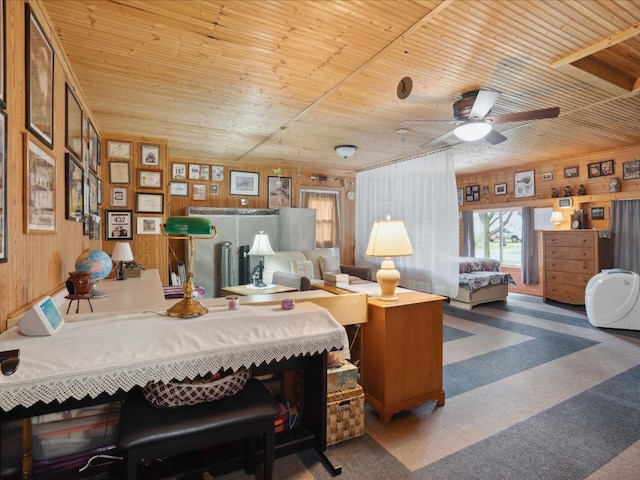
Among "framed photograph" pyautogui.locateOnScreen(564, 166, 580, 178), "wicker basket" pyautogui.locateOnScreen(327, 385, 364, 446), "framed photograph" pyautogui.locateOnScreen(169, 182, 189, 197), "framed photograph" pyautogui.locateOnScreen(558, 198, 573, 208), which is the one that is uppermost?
"framed photograph" pyautogui.locateOnScreen(564, 166, 580, 178)

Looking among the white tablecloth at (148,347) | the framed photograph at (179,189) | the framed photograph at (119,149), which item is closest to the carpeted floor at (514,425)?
the white tablecloth at (148,347)

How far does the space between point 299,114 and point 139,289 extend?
7.99ft

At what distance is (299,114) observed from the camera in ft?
12.6

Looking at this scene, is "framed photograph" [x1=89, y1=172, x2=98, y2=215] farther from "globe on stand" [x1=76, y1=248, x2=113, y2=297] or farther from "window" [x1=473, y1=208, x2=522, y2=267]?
"window" [x1=473, y1=208, x2=522, y2=267]

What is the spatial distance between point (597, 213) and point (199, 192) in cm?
699

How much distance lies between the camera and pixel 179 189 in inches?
243

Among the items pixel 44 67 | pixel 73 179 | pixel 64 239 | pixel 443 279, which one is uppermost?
pixel 44 67

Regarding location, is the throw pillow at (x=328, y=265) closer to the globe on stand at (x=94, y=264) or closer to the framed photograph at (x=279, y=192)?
the framed photograph at (x=279, y=192)

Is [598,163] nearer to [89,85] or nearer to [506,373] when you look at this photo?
[506,373]

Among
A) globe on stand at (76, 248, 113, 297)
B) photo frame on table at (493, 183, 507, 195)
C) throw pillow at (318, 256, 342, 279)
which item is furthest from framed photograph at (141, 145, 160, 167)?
photo frame on table at (493, 183, 507, 195)

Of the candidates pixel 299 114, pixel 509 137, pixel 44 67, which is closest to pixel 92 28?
pixel 44 67

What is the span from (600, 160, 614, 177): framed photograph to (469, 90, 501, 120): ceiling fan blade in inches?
161

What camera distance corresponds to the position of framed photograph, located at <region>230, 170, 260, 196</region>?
6.58m

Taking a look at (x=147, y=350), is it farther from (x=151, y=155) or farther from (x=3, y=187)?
(x=151, y=155)
